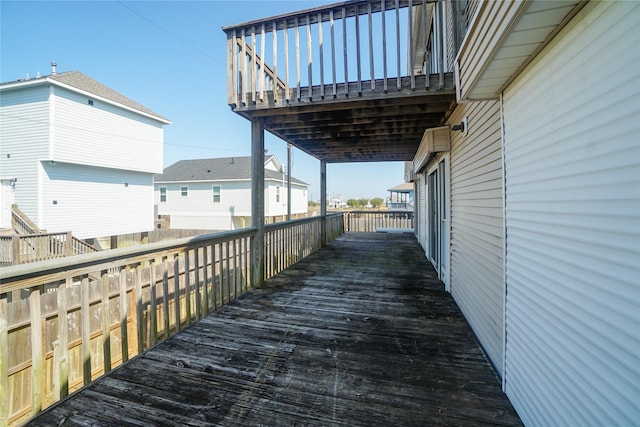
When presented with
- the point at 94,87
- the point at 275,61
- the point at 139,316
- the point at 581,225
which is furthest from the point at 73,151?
the point at 581,225

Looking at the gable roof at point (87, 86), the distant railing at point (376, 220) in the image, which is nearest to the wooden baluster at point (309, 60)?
the distant railing at point (376, 220)

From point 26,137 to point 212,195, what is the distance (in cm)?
892

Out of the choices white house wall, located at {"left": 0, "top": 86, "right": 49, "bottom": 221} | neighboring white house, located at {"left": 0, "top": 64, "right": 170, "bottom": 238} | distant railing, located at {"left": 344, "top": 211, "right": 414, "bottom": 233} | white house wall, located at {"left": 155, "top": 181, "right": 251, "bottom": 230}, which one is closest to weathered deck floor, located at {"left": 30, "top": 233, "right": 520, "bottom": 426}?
distant railing, located at {"left": 344, "top": 211, "right": 414, "bottom": 233}

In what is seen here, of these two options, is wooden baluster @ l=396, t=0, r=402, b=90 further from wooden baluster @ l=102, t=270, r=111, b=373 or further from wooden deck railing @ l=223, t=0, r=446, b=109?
wooden baluster @ l=102, t=270, r=111, b=373

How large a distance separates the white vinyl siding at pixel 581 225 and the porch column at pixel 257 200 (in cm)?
338

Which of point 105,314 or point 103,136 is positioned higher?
point 103,136

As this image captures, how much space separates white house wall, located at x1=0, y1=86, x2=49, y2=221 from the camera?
33.2 feet

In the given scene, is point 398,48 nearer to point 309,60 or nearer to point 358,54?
point 358,54

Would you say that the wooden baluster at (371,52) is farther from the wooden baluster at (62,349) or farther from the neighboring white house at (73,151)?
the neighboring white house at (73,151)

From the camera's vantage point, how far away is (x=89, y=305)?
232cm

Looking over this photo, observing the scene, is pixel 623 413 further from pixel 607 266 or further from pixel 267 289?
pixel 267 289

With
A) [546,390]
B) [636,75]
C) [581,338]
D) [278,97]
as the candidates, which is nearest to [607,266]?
[581,338]

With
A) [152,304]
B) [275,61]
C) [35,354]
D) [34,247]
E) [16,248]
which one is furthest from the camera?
[34,247]

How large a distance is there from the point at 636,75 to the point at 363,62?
115 inches
